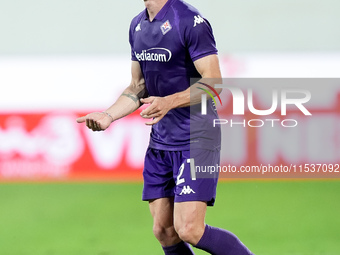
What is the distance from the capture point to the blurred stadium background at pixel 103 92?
6953 mm

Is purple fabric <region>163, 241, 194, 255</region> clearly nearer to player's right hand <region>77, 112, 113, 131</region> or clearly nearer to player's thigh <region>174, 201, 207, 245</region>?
player's thigh <region>174, 201, 207, 245</region>

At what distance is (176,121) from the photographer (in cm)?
404

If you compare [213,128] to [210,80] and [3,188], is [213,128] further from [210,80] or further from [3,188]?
[3,188]

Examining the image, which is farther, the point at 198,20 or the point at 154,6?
the point at 154,6

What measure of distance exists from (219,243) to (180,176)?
0.40m

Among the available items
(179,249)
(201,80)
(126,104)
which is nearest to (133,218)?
(179,249)

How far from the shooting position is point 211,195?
156 inches

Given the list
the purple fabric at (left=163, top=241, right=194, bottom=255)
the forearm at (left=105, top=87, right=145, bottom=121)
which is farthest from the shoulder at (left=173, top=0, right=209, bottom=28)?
the purple fabric at (left=163, top=241, right=194, bottom=255)

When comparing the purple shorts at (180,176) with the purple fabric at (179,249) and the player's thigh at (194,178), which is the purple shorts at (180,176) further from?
the purple fabric at (179,249)

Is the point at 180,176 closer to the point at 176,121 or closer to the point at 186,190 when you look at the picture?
the point at 186,190

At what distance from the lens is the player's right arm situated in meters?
3.84

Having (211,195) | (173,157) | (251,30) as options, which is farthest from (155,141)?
(251,30)

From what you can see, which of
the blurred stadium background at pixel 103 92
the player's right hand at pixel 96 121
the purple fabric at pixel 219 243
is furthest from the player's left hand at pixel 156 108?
the blurred stadium background at pixel 103 92

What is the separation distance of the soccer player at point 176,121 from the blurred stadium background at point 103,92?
2.33 metres
